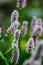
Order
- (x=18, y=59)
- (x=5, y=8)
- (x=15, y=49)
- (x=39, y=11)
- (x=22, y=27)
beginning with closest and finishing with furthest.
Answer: (x=15, y=49), (x=18, y=59), (x=22, y=27), (x=39, y=11), (x=5, y=8)

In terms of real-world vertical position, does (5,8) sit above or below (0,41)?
below

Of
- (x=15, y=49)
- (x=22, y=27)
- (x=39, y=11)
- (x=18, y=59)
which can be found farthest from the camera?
(x=39, y=11)

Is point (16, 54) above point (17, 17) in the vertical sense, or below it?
below

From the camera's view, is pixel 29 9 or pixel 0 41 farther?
pixel 29 9

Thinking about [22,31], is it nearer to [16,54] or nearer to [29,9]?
[16,54]

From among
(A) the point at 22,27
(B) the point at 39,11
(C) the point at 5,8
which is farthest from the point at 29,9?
(A) the point at 22,27

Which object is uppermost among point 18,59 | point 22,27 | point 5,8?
point 22,27

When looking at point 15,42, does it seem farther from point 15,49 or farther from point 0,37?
point 0,37

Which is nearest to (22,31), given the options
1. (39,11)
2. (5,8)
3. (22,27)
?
(22,27)

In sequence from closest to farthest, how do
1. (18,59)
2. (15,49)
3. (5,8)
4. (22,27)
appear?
(15,49) → (18,59) → (22,27) → (5,8)
